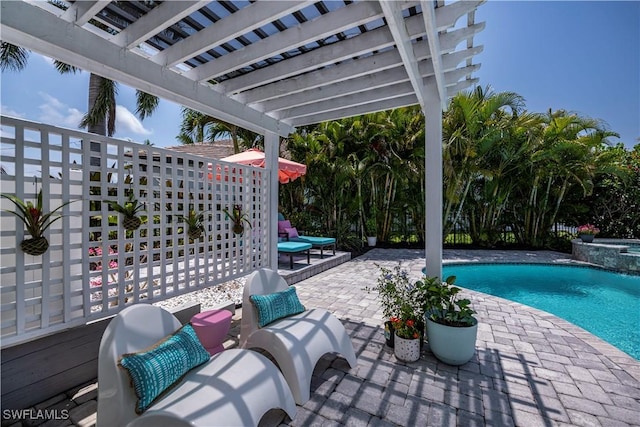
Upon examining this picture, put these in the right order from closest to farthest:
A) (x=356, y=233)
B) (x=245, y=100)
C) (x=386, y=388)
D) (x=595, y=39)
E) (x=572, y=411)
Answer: (x=572, y=411), (x=386, y=388), (x=245, y=100), (x=595, y=39), (x=356, y=233)

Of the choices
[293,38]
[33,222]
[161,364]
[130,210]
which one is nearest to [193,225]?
[130,210]

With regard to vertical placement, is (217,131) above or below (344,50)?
above

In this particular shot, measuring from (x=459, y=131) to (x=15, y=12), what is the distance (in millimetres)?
9828

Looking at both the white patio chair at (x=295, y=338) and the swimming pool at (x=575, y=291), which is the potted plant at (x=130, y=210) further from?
the swimming pool at (x=575, y=291)

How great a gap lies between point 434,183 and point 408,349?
2.05 m

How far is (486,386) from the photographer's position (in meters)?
2.61

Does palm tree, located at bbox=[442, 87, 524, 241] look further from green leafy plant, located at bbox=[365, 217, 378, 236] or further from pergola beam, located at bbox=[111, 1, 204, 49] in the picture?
pergola beam, located at bbox=[111, 1, 204, 49]

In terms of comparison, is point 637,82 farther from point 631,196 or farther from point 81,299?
point 81,299

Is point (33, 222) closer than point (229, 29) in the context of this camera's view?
Yes

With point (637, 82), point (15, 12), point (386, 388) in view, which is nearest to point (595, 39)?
point (637, 82)

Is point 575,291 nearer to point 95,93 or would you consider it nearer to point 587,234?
point 587,234

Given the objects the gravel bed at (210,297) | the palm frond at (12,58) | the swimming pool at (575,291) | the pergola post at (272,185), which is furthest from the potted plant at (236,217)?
the palm frond at (12,58)

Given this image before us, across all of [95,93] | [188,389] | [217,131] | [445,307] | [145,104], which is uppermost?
[145,104]

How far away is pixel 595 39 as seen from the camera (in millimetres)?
9875
